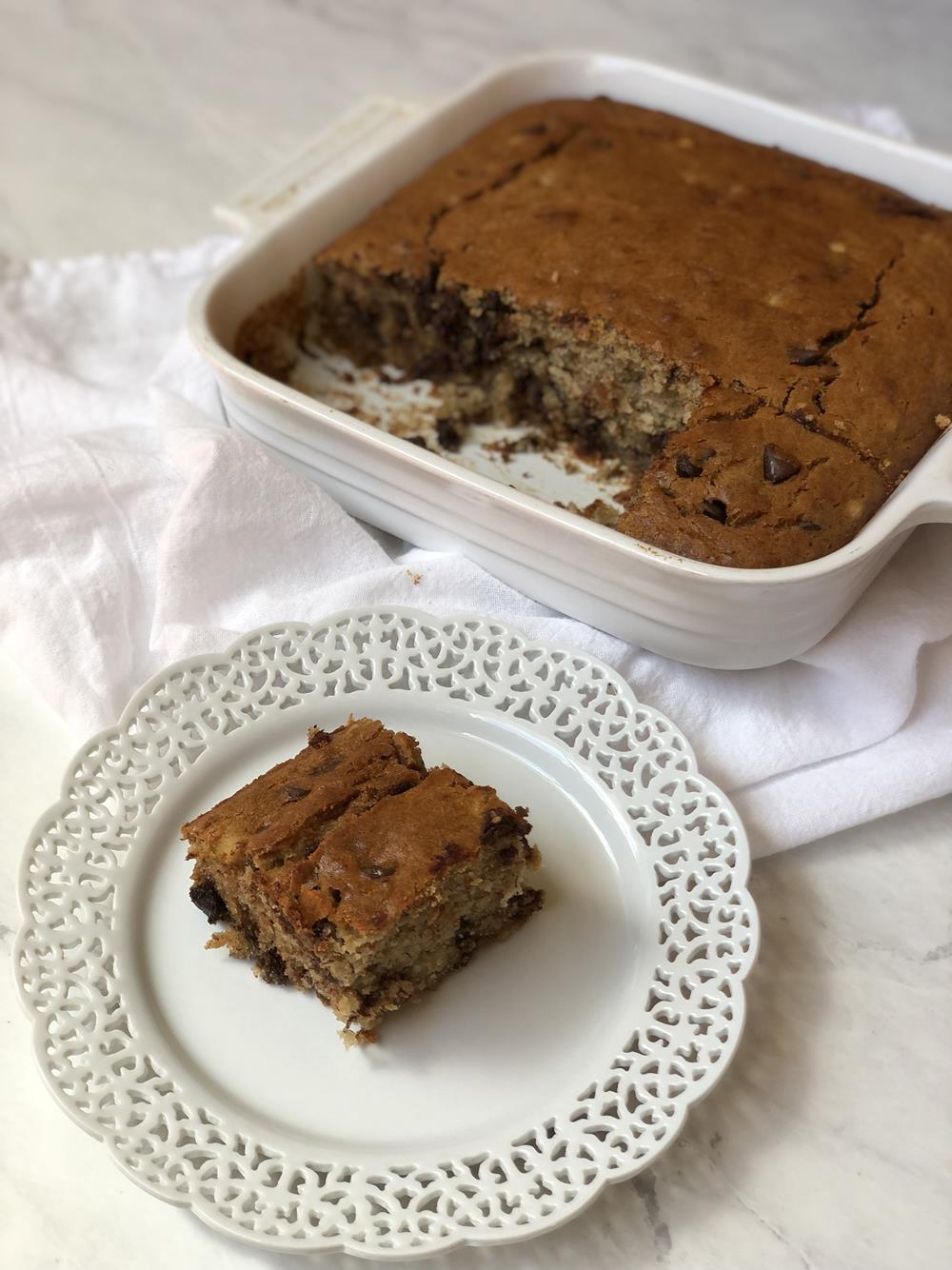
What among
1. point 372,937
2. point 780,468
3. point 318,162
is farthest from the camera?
point 318,162

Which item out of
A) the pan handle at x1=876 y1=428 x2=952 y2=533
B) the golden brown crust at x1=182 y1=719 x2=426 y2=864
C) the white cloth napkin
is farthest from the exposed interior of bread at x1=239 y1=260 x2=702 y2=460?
the golden brown crust at x1=182 y1=719 x2=426 y2=864

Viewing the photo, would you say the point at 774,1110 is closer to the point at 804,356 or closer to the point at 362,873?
the point at 362,873

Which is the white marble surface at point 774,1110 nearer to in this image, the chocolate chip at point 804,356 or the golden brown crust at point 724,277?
the golden brown crust at point 724,277

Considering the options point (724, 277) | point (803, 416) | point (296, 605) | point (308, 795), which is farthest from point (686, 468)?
point (308, 795)

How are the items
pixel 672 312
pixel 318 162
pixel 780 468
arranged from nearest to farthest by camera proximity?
pixel 780 468
pixel 672 312
pixel 318 162

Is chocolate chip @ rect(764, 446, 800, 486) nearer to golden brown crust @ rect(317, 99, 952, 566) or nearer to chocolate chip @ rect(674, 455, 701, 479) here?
golden brown crust @ rect(317, 99, 952, 566)

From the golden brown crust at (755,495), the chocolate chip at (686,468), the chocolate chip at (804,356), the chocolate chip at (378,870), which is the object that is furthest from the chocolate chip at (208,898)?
the chocolate chip at (804,356)
